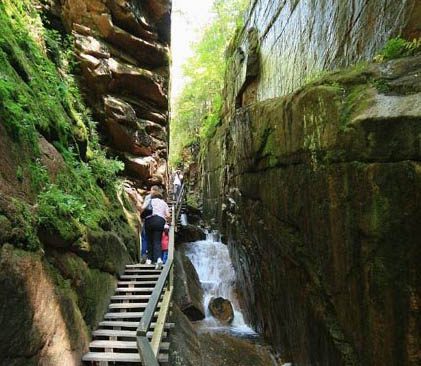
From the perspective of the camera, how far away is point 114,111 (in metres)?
13.3

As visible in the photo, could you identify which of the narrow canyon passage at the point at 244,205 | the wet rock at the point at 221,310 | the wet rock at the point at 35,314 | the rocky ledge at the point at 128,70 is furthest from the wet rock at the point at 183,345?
the rocky ledge at the point at 128,70

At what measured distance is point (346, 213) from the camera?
18.2ft

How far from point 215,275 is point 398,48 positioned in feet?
37.8

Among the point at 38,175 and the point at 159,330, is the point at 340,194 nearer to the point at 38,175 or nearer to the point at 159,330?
the point at 159,330

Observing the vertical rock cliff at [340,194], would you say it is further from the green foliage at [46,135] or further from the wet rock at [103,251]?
the green foliage at [46,135]

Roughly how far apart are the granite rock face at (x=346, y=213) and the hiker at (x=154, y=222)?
2.53 m

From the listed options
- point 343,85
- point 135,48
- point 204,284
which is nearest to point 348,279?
point 343,85

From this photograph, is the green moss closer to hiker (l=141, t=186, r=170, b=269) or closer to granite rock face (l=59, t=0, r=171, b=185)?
hiker (l=141, t=186, r=170, b=269)

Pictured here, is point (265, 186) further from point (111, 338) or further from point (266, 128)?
point (111, 338)

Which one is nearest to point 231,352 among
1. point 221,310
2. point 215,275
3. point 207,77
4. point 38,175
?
point 221,310

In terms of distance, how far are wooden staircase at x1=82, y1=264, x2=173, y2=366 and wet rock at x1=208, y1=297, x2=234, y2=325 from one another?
175 inches

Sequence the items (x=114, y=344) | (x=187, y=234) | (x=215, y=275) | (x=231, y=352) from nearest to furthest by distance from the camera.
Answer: (x=114, y=344) → (x=231, y=352) → (x=215, y=275) → (x=187, y=234)

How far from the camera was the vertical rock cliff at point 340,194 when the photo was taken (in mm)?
4719

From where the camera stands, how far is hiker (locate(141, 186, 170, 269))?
346 inches
